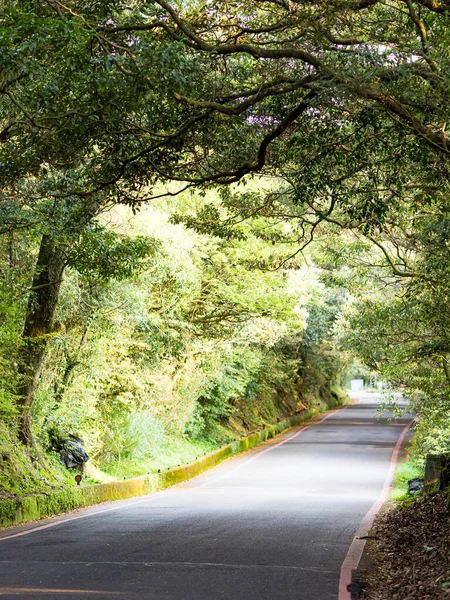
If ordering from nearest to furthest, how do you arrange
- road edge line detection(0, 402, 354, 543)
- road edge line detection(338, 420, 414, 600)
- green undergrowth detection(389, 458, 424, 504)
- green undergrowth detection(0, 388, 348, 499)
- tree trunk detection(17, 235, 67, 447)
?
road edge line detection(338, 420, 414, 600), road edge line detection(0, 402, 354, 543), green undergrowth detection(0, 388, 348, 499), tree trunk detection(17, 235, 67, 447), green undergrowth detection(389, 458, 424, 504)

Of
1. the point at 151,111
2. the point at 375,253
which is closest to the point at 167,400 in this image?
the point at 375,253

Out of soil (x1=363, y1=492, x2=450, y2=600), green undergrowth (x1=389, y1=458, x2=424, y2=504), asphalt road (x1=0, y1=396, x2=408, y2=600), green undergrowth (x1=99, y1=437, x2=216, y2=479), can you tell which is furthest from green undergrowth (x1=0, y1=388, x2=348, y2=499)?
soil (x1=363, y1=492, x2=450, y2=600)

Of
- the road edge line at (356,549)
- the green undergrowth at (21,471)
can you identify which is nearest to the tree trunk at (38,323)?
the green undergrowth at (21,471)

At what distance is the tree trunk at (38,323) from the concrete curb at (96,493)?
152 centimetres

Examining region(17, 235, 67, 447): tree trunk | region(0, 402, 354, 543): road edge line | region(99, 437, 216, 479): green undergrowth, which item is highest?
region(17, 235, 67, 447): tree trunk

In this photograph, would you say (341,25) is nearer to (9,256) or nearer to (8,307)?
(8,307)

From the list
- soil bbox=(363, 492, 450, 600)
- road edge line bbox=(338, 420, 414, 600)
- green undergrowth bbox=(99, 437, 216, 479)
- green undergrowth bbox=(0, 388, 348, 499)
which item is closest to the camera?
soil bbox=(363, 492, 450, 600)

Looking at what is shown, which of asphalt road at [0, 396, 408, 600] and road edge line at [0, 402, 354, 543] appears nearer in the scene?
asphalt road at [0, 396, 408, 600]

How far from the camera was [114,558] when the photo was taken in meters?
9.89

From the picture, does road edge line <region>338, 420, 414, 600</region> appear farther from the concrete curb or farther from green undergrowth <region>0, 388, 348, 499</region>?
green undergrowth <region>0, 388, 348, 499</region>

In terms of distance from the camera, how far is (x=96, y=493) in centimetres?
1759

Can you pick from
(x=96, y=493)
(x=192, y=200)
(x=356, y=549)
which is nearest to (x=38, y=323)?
(x=96, y=493)

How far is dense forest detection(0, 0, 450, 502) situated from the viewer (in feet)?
27.0

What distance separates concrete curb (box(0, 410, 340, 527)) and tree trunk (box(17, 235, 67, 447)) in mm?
1523
